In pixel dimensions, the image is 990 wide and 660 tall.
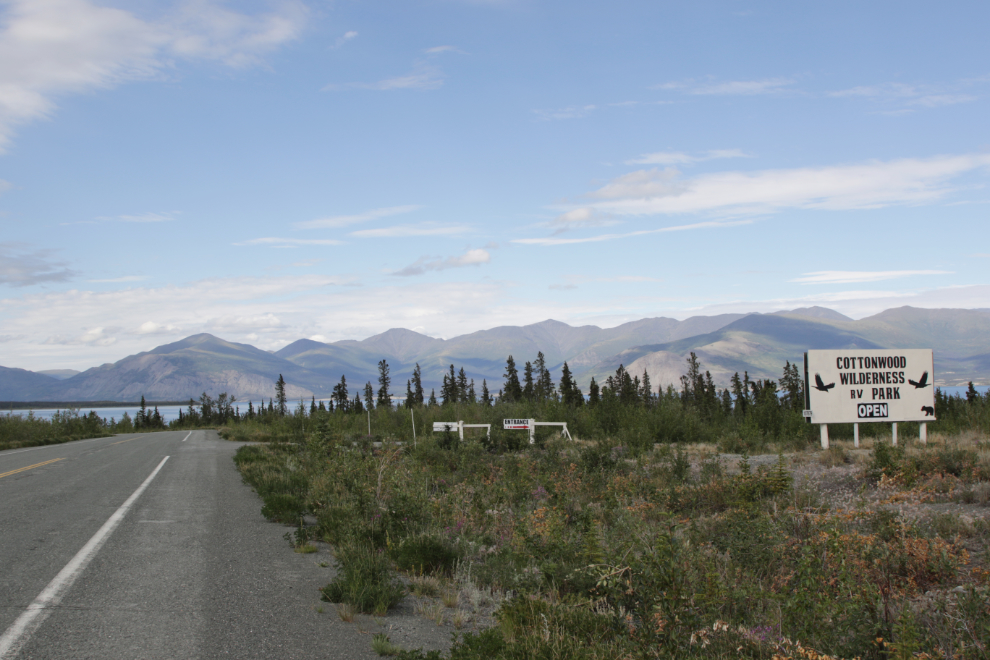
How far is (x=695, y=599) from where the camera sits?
5.28 meters

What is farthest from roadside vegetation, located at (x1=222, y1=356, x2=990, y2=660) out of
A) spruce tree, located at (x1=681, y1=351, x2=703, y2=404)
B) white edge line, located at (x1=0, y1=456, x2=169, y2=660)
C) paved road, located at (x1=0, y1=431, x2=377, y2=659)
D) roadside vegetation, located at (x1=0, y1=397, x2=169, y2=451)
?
spruce tree, located at (x1=681, y1=351, x2=703, y2=404)

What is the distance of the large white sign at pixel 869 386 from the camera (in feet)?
60.0

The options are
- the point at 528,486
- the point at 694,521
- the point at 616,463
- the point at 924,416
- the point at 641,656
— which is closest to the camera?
the point at 641,656

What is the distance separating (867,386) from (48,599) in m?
20.1

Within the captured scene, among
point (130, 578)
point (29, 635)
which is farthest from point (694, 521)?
point (29, 635)

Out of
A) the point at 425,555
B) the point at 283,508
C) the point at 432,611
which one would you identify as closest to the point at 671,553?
the point at 432,611

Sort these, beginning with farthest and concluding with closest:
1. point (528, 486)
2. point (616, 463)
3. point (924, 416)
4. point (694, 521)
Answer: point (924, 416) < point (616, 463) < point (528, 486) < point (694, 521)

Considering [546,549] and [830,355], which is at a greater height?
[830,355]

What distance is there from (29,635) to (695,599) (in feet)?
18.1

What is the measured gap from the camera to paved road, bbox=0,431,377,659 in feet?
16.4

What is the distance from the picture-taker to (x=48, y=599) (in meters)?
5.89

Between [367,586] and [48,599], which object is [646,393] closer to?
[367,586]

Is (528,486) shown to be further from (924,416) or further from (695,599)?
(924,416)

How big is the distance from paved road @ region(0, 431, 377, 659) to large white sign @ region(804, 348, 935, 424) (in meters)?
16.0
